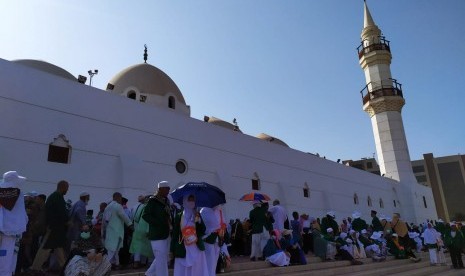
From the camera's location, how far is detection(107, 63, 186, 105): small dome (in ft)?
58.6

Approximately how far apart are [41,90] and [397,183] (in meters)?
25.9

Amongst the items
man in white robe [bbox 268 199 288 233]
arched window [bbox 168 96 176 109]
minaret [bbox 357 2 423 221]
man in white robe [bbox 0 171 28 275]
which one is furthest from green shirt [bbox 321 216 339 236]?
minaret [bbox 357 2 423 221]

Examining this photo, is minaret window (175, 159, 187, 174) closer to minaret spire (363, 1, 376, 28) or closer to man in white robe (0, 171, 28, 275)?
man in white robe (0, 171, 28, 275)

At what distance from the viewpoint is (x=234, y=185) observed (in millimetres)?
15977

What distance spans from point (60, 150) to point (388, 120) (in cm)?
2389

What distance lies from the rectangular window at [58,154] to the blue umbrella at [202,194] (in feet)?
19.9

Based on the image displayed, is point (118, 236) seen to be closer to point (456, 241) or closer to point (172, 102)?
point (456, 241)

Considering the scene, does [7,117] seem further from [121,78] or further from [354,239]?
[354,239]

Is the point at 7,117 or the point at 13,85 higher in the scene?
the point at 13,85

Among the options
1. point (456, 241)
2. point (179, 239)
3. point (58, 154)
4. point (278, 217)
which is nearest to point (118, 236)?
point (179, 239)

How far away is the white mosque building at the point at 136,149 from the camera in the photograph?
33.7 ft

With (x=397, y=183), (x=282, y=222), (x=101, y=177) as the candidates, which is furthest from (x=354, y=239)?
(x=397, y=183)

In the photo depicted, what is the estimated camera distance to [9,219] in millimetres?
4211

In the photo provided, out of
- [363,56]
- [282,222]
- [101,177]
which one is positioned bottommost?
[282,222]
